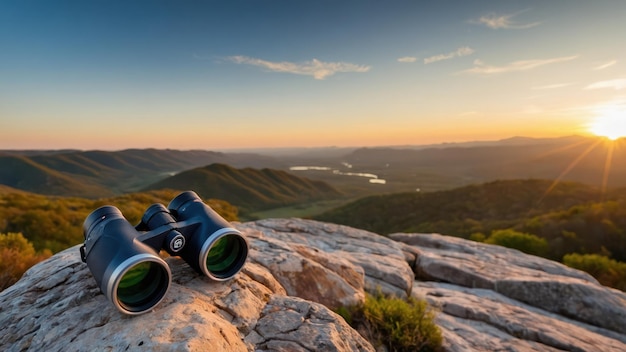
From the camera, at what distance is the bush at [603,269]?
15008 millimetres

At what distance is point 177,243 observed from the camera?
12.6 feet

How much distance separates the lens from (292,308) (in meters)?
4.17

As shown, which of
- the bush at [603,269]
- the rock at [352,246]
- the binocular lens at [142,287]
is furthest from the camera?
the bush at [603,269]

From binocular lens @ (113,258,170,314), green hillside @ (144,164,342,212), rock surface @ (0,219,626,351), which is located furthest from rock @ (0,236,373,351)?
green hillside @ (144,164,342,212)

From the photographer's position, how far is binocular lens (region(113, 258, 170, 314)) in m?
3.25

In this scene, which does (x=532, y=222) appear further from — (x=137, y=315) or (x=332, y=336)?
(x=137, y=315)

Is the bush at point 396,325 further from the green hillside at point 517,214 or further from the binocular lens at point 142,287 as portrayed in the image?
the green hillside at point 517,214

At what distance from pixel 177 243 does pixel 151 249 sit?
58cm

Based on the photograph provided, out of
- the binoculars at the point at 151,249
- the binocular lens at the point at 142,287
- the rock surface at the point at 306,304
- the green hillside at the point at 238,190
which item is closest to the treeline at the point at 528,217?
the rock surface at the point at 306,304

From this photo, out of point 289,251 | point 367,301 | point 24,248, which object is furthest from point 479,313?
point 24,248

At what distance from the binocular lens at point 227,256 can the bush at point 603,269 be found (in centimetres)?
1999

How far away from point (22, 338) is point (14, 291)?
1.40m

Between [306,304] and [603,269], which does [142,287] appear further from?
[603,269]

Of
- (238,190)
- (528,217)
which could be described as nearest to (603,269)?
(528,217)
